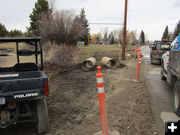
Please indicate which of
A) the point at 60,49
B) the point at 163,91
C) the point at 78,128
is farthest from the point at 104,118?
the point at 60,49

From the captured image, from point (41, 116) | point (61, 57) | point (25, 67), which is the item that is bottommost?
point (41, 116)

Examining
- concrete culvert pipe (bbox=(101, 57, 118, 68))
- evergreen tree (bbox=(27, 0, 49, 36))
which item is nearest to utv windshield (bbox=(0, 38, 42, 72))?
concrete culvert pipe (bbox=(101, 57, 118, 68))

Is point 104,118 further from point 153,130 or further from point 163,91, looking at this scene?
point 163,91

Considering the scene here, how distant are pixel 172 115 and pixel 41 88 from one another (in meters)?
3.64

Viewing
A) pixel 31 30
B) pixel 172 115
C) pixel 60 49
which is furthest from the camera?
pixel 31 30

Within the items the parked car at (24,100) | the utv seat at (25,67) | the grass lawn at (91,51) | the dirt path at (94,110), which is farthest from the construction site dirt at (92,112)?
the grass lawn at (91,51)

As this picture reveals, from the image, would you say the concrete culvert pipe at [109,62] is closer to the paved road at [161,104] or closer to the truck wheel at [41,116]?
the paved road at [161,104]

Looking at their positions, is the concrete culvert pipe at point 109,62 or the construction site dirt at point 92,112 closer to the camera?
the construction site dirt at point 92,112

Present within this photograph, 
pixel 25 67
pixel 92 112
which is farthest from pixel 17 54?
pixel 92 112

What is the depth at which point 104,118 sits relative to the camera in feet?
11.5

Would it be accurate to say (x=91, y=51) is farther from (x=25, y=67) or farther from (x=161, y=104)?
(x=25, y=67)

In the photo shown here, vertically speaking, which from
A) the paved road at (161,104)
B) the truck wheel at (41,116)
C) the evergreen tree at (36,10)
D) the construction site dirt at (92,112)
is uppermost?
the evergreen tree at (36,10)

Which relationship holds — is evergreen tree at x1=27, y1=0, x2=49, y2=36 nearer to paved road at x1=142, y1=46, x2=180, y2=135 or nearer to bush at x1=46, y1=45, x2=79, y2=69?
bush at x1=46, y1=45, x2=79, y2=69

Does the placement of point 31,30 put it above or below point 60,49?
above
